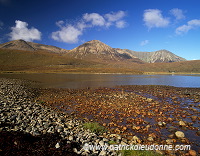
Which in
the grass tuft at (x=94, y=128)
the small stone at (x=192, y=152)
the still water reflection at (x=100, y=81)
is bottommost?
the small stone at (x=192, y=152)

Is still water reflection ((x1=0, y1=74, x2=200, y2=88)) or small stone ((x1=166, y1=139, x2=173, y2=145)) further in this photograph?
still water reflection ((x1=0, y1=74, x2=200, y2=88))

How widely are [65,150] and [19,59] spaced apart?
20212 centimetres

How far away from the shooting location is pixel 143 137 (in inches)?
351

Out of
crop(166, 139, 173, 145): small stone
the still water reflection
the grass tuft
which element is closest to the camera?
crop(166, 139, 173, 145): small stone

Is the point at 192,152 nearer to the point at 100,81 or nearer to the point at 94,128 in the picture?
the point at 94,128

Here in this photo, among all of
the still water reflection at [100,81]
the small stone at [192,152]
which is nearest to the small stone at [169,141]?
the small stone at [192,152]

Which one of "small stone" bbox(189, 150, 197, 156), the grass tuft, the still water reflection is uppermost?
the still water reflection

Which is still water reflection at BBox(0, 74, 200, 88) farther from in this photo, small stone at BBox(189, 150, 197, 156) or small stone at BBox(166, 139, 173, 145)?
small stone at BBox(189, 150, 197, 156)

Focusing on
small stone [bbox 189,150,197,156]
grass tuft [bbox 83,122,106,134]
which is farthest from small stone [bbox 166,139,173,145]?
grass tuft [bbox 83,122,106,134]

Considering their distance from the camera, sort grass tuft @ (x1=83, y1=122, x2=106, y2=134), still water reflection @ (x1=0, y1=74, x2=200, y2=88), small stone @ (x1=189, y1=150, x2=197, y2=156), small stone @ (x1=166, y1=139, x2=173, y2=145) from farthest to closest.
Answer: still water reflection @ (x1=0, y1=74, x2=200, y2=88)
grass tuft @ (x1=83, y1=122, x2=106, y2=134)
small stone @ (x1=166, y1=139, x2=173, y2=145)
small stone @ (x1=189, y1=150, x2=197, y2=156)

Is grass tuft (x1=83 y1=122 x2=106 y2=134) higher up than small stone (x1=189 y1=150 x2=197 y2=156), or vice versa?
grass tuft (x1=83 y1=122 x2=106 y2=134)

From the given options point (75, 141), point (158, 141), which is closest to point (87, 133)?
point (75, 141)

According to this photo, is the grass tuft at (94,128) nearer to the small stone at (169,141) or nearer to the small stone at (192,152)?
the small stone at (169,141)

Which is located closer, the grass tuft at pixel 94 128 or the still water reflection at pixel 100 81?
the grass tuft at pixel 94 128
